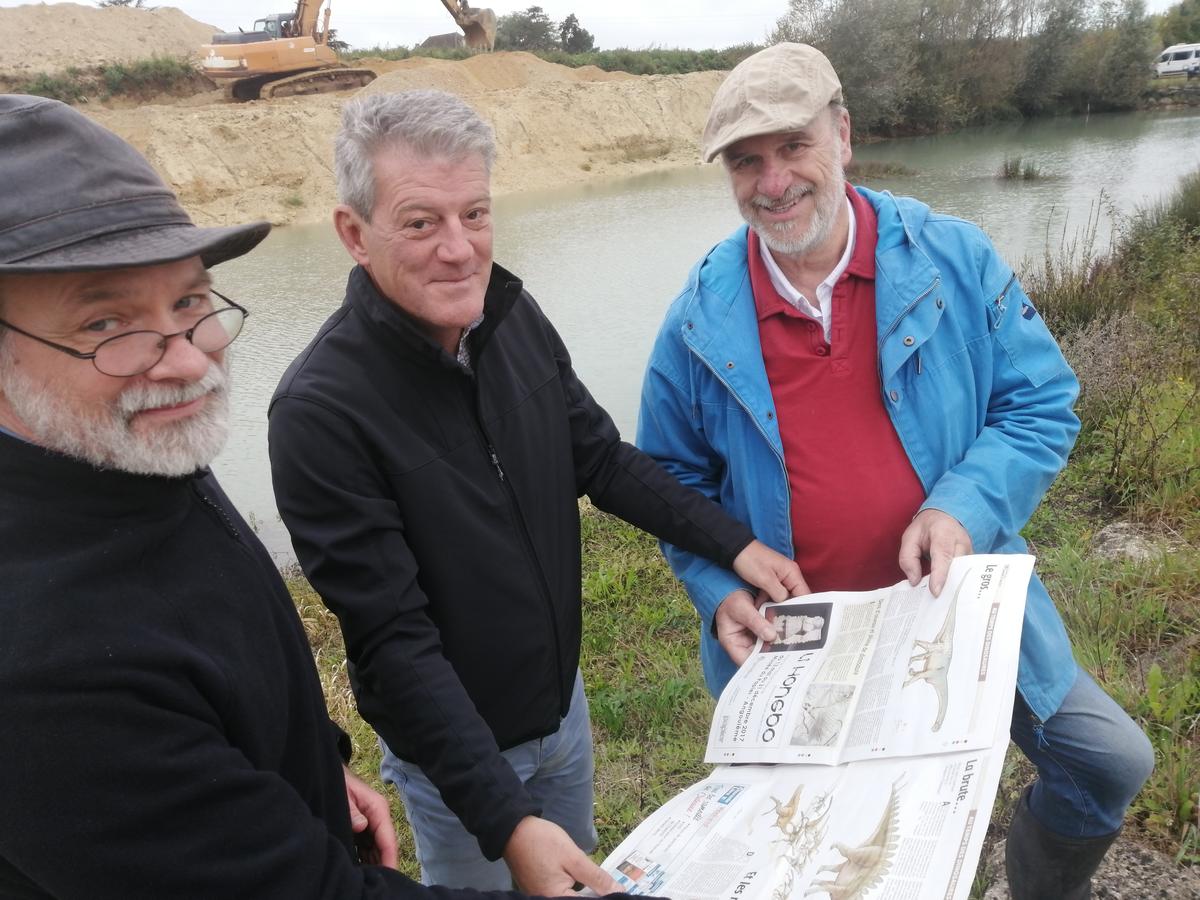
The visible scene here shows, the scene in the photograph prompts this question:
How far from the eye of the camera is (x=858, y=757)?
1.42 metres

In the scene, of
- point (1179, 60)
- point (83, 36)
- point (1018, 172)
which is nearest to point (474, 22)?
point (83, 36)

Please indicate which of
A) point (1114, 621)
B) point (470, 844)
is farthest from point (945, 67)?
point (470, 844)

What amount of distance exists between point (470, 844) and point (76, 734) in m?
1.18

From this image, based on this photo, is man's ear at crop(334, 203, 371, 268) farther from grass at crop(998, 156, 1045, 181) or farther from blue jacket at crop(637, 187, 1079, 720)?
grass at crop(998, 156, 1045, 181)

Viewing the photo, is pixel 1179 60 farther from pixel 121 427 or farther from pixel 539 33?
pixel 121 427

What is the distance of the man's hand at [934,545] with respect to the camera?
1605mm

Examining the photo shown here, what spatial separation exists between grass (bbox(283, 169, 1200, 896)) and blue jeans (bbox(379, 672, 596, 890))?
0.71 meters

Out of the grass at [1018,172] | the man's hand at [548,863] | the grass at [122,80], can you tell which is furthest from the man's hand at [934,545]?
the grass at [122,80]

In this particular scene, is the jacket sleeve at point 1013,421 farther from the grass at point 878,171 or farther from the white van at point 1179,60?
the white van at point 1179,60

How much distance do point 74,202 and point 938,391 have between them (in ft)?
5.05

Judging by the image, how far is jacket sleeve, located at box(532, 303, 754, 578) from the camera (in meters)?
1.89

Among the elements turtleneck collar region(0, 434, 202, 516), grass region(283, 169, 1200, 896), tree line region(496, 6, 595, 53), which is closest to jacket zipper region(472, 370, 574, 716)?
turtleneck collar region(0, 434, 202, 516)

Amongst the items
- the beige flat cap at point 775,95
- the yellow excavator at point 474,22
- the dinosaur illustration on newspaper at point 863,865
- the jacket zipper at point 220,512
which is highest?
the yellow excavator at point 474,22

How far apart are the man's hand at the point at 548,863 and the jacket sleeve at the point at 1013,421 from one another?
3.11ft
